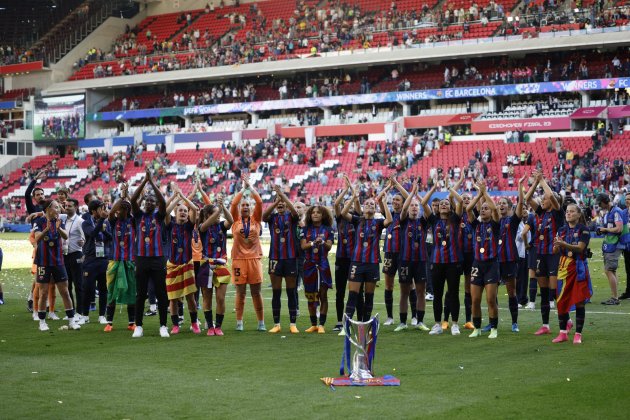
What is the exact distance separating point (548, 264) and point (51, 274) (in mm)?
7617

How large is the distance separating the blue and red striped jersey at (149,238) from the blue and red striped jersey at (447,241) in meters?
4.02

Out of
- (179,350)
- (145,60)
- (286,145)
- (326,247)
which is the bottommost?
(179,350)

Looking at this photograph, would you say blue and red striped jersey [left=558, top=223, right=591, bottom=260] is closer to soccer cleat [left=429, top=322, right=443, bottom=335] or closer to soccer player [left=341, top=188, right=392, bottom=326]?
soccer cleat [left=429, top=322, right=443, bottom=335]

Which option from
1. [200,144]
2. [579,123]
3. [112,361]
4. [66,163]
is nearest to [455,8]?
[579,123]

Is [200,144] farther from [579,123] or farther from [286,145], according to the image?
[579,123]

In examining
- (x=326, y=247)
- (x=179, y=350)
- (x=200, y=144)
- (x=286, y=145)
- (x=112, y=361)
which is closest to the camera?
(x=112, y=361)

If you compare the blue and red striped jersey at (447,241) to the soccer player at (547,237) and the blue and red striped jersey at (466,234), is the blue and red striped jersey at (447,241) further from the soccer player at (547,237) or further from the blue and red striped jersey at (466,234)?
the soccer player at (547,237)

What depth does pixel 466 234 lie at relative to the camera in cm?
1370

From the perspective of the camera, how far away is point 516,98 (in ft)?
170

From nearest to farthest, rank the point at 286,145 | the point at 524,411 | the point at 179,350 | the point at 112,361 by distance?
1. the point at 524,411
2. the point at 112,361
3. the point at 179,350
4. the point at 286,145

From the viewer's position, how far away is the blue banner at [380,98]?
48219 millimetres

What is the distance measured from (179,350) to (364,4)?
52.2m

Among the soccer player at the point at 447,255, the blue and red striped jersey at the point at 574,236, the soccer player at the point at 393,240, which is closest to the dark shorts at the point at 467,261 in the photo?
the soccer player at the point at 447,255

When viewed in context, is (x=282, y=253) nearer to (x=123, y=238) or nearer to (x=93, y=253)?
(x=123, y=238)
